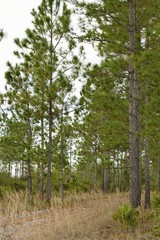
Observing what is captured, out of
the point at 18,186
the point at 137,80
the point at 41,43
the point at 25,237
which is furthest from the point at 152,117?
the point at 18,186

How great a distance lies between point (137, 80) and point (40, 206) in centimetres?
604

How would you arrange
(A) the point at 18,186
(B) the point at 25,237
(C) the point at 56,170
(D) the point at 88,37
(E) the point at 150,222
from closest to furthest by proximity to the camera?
(B) the point at 25,237
(E) the point at 150,222
(D) the point at 88,37
(C) the point at 56,170
(A) the point at 18,186

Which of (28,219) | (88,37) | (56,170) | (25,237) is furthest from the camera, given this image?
(56,170)

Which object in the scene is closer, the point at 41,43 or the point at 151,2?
the point at 151,2

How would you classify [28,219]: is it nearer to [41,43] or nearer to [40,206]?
[40,206]

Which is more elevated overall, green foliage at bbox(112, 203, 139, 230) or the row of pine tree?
the row of pine tree

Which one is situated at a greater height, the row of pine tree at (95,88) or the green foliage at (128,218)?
the row of pine tree at (95,88)

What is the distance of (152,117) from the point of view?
8.87 meters

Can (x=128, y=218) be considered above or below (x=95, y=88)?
below

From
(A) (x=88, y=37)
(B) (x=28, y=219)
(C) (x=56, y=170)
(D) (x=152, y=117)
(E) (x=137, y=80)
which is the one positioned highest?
(A) (x=88, y=37)

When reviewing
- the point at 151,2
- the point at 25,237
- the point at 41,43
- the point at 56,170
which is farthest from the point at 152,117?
the point at 56,170

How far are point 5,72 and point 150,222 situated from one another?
7312mm

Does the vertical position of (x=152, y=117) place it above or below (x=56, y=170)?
above

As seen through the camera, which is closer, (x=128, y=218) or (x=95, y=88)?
(x=128, y=218)
